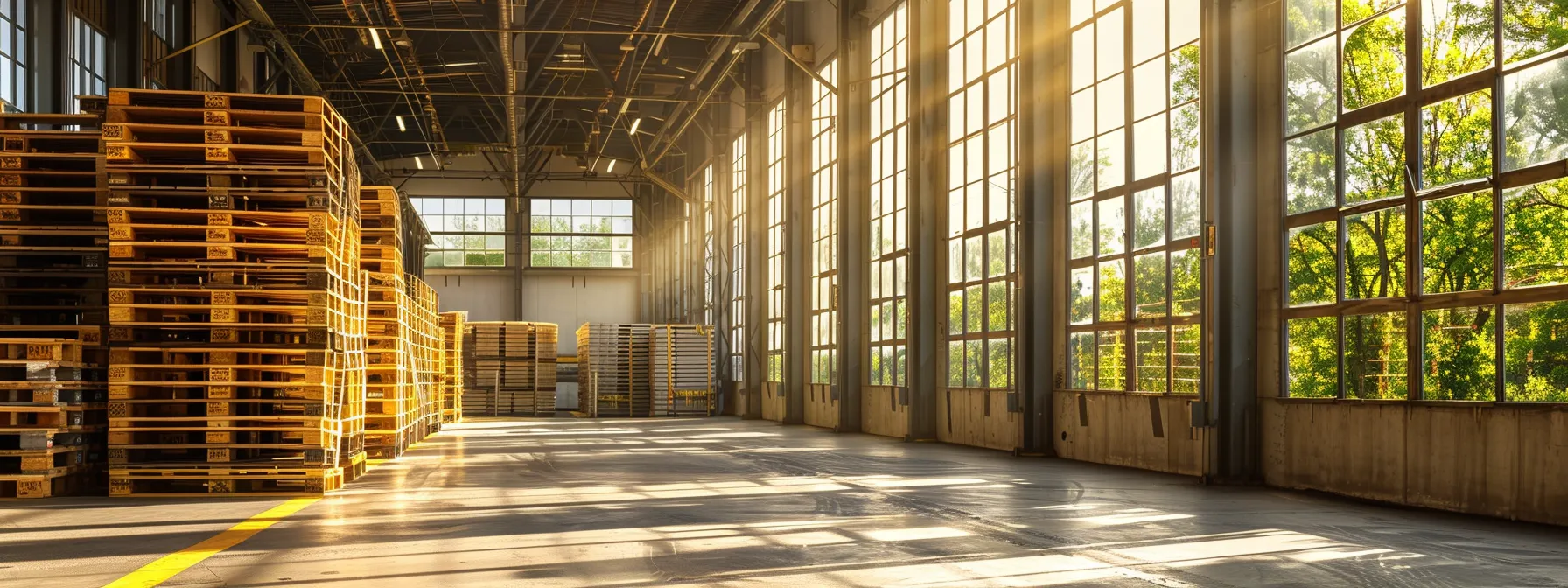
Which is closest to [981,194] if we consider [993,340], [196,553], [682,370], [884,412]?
[993,340]

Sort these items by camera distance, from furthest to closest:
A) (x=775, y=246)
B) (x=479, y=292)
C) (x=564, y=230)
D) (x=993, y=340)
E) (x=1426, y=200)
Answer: (x=564, y=230)
(x=479, y=292)
(x=775, y=246)
(x=993, y=340)
(x=1426, y=200)

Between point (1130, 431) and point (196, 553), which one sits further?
point (1130, 431)

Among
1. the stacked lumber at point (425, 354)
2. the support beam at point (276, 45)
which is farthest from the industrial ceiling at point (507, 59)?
the stacked lumber at point (425, 354)

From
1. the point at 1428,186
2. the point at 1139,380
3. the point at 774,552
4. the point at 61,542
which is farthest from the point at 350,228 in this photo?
the point at 1428,186

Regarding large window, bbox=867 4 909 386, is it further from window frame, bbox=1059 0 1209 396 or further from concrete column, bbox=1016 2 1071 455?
window frame, bbox=1059 0 1209 396

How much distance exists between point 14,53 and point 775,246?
18004 mm

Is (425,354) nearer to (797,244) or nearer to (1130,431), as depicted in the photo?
(797,244)

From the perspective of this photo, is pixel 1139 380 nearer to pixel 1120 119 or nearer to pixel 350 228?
pixel 1120 119

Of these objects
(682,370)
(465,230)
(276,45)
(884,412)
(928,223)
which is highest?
(276,45)

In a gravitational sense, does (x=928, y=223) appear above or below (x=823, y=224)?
below

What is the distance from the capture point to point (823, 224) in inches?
1081

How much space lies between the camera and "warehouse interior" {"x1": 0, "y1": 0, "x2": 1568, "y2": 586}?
843 centimetres

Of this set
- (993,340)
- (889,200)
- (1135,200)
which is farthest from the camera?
(889,200)

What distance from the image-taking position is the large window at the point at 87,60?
63.0 feet
